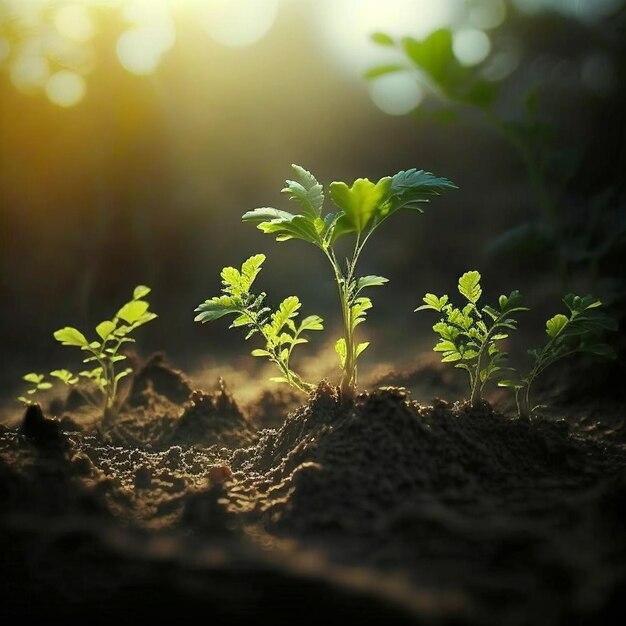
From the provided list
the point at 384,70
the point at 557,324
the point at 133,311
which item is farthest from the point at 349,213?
the point at 384,70

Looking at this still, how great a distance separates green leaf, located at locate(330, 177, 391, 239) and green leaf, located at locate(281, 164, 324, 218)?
0.26ft

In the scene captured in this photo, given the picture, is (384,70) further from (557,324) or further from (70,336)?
(70,336)

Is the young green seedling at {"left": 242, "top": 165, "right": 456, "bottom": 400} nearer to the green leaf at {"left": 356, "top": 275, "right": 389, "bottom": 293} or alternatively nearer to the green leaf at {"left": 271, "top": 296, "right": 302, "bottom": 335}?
the green leaf at {"left": 356, "top": 275, "right": 389, "bottom": 293}

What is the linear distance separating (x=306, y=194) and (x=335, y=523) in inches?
26.4

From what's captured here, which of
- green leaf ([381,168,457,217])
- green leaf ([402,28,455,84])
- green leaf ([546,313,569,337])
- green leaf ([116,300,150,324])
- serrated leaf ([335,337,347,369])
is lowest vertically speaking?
serrated leaf ([335,337,347,369])

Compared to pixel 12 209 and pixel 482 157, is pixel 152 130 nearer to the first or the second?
pixel 12 209

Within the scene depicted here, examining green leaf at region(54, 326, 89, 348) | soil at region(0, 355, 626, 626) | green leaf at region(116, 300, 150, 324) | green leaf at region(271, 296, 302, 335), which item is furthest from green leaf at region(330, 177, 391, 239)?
green leaf at region(54, 326, 89, 348)

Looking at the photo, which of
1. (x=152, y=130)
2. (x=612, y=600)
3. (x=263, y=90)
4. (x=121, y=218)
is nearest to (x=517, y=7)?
(x=263, y=90)

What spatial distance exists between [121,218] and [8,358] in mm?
1042

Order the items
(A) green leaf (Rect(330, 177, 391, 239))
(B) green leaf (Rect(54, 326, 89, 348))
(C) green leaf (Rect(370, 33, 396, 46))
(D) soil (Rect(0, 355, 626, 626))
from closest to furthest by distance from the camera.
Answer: (D) soil (Rect(0, 355, 626, 626)) → (A) green leaf (Rect(330, 177, 391, 239)) → (B) green leaf (Rect(54, 326, 89, 348)) → (C) green leaf (Rect(370, 33, 396, 46))

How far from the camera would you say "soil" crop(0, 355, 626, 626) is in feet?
2.39

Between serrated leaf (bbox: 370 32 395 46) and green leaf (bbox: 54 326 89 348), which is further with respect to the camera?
serrated leaf (bbox: 370 32 395 46)

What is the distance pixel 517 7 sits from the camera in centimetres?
321

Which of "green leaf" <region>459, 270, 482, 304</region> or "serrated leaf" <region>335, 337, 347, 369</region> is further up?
"green leaf" <region>459, 270, 482, 304</region>
